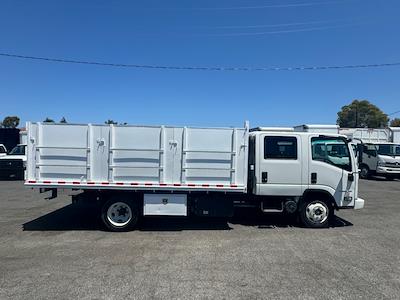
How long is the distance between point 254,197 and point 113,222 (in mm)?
3491

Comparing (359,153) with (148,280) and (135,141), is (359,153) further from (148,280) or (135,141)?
(148,280)

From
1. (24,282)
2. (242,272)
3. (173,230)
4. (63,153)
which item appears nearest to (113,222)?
(173,230)

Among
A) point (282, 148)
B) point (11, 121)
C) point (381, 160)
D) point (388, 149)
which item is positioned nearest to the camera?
point (282, 148)

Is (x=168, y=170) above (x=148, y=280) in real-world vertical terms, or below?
above

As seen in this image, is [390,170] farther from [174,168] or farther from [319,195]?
[174,168]

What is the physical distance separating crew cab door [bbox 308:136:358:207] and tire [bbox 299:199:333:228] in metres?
0.39

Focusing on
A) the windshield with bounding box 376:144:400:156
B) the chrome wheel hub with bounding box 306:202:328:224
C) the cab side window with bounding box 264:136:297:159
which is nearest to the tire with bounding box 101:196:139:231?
the cab side window with bounding box 264:136:297:159

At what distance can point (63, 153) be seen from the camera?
8.15 meters

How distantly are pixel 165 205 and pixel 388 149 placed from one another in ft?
65.6

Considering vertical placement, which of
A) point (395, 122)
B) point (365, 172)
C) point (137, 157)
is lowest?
point (365, 172)

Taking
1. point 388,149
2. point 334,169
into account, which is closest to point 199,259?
point 334,169

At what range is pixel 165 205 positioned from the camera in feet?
27.3

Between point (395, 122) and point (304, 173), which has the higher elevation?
point (395, 122)

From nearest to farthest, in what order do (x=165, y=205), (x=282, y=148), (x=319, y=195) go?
1. (x=165, y=205)
2. (x=282, y=148)
3. (x=319, y=195)
